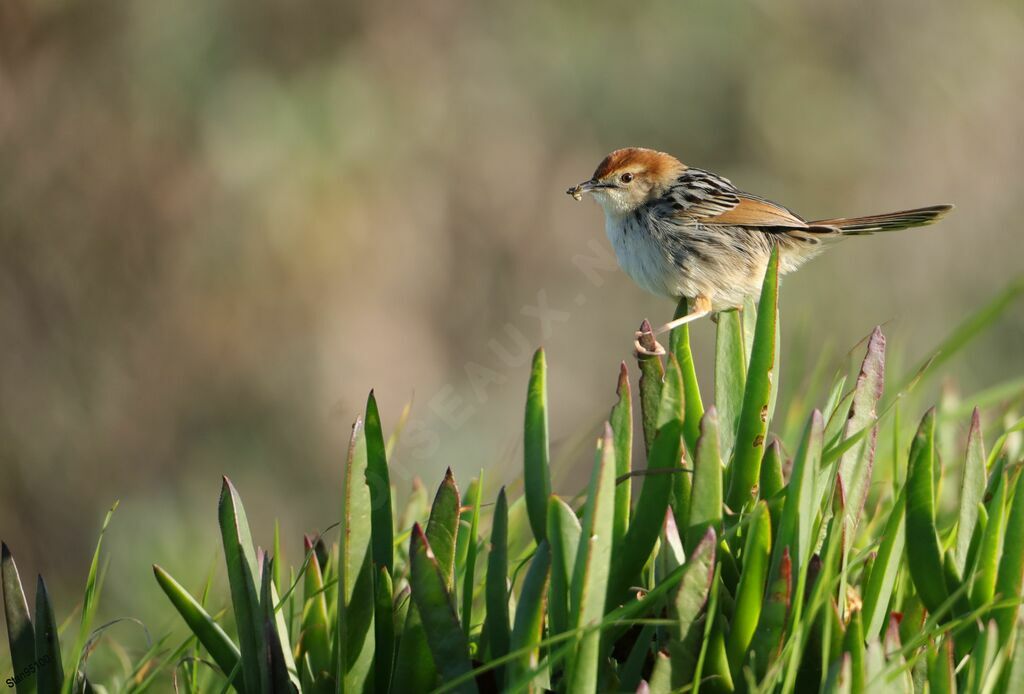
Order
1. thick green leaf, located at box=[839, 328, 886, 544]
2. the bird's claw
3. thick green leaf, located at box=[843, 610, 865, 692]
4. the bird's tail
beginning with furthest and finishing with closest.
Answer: the bird's tail → the bird's claw → thick green leaf, located at box=[839, 328, 886, 544] → thick green leaf, located at box=[843, 610, 865, 692]

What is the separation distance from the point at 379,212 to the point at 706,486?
5.27 m

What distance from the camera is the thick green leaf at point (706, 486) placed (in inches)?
61.1

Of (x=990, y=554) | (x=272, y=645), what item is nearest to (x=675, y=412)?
(x=990, y=554)

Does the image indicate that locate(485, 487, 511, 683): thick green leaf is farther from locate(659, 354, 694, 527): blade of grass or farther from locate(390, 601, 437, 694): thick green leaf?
locate(659, 354, 694, 527): blade of grass

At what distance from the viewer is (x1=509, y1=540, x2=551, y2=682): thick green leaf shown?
59.1 inches

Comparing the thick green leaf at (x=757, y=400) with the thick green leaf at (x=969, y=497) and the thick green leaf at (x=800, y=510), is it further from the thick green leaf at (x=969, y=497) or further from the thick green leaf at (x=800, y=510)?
the thick green leaf at (x=969, y=497)

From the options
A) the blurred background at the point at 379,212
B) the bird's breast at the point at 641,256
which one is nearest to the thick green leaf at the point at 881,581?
the bird's breast at the point at 641,256

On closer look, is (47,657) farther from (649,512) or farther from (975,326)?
(975,326)

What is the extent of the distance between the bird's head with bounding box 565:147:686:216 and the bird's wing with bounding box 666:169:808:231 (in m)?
0.06

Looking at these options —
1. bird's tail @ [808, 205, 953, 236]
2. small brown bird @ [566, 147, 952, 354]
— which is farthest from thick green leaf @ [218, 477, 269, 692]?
bird's tail @ [808, 205, 953, 236]

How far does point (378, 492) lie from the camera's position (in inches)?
69.9

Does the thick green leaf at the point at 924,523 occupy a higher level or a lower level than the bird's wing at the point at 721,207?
lower

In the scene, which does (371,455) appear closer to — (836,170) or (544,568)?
(544,568)

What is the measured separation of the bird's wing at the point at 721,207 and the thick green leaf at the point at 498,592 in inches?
80.3
